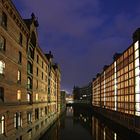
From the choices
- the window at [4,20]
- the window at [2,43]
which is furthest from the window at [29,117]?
the window at [4,20]

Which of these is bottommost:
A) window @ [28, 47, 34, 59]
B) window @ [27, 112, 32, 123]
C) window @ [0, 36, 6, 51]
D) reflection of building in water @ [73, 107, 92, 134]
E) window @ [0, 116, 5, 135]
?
reflection of building in water @ [73, 107, 92, 134]

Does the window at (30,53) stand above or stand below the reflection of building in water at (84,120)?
above

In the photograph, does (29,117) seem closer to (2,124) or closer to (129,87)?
(2,124)

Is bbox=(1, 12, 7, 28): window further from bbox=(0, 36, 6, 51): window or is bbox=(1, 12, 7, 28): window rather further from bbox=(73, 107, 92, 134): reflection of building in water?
bbox=(73, 107, 92, 134): reflection of building in water

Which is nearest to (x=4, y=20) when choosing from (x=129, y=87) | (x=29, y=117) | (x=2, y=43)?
(x=2, y=43)

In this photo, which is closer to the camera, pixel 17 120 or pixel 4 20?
pixel 4 20

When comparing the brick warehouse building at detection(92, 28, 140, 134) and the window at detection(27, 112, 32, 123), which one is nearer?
the window at detection(27, 112, 32, 123)

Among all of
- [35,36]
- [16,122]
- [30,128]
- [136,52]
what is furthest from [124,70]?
[16,122]

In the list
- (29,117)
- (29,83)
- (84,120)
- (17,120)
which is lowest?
(84,120)

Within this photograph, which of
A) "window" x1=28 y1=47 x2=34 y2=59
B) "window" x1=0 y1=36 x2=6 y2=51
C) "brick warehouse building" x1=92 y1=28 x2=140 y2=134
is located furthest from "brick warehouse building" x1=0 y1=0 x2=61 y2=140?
"brick warehouse building" x1=92 y1=28 x2=140 y2=134

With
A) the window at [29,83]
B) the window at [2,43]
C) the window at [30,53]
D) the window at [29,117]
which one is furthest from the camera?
the window at [29,83]

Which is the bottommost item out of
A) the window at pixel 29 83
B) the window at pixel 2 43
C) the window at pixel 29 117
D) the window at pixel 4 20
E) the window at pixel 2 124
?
the window at pixel 29 117

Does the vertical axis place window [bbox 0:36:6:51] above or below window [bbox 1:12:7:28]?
below

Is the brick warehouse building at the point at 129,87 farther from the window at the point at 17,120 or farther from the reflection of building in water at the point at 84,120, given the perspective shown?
the window at the point at 17,120
